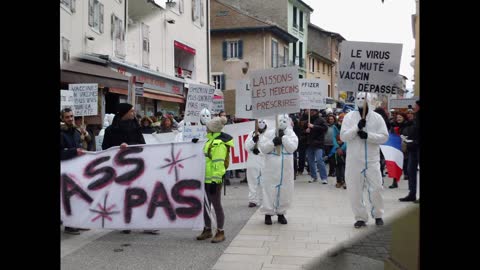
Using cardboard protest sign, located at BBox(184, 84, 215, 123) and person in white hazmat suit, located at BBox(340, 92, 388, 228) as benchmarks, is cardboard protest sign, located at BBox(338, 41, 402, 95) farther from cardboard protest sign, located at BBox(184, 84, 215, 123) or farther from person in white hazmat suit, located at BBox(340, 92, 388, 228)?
cardboard protest sign, located at BBox(184, 84, 215, 123)

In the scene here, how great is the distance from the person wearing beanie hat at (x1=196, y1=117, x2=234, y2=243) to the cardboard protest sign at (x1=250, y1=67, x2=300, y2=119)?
1507 millimetres

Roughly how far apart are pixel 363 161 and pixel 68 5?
5.52 m

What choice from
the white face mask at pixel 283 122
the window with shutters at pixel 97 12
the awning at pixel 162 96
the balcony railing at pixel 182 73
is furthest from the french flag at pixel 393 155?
the balcony railing at pixel 182 73

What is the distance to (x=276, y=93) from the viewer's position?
8102 mm

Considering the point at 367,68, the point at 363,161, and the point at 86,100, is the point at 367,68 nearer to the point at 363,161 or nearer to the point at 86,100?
the point at 363,161

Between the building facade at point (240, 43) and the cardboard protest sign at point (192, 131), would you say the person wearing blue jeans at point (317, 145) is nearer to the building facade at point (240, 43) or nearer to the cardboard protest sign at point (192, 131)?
the cardboard protest sign at point (192, 131)

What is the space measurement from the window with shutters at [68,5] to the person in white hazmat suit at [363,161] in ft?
17.3

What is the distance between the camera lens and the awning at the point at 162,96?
60.2ft

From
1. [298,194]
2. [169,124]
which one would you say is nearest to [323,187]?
[298,194]

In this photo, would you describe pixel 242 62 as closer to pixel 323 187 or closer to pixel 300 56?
pixel 300 56

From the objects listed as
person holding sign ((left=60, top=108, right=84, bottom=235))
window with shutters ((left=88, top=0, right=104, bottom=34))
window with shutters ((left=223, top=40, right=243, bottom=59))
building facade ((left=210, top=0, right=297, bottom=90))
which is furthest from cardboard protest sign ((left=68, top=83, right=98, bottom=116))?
window with shutters ((left=223, top=40, right=243, bottom=59))

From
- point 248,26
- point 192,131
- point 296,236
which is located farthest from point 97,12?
point 248,26
